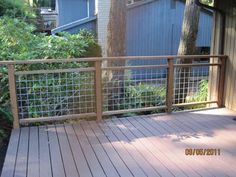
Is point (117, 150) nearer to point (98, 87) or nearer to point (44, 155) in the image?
point (44, 155)

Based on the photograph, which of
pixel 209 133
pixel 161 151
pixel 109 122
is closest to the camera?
pixel 161 151

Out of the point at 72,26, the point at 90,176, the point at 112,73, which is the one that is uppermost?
the point at 72,26

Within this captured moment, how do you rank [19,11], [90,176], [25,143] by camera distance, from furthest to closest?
[19,11]
[25,143]
[90,176]

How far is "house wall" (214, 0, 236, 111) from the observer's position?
505 cm

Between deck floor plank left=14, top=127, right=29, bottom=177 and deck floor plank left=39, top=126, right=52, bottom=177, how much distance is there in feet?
0.52

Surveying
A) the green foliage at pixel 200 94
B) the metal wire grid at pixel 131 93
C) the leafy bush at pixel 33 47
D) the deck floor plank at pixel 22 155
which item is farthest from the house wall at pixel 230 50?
the deck floor plank at pixel 22 155

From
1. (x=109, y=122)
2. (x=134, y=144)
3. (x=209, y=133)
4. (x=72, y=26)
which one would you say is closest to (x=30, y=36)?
(x=109, y=122)

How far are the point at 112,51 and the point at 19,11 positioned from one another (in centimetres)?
544

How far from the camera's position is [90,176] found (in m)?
2.98

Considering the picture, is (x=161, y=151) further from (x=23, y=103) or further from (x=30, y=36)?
(x=30, y=36)

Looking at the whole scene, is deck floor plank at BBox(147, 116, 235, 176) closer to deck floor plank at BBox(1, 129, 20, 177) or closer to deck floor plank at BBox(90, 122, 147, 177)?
deck floor plank at BBox(90, 122, 147, 177)

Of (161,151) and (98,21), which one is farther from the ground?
(98,21)

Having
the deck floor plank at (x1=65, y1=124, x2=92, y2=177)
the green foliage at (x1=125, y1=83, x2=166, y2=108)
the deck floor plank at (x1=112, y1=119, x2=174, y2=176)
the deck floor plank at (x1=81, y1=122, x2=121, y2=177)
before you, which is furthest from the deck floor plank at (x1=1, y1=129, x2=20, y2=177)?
the green foliage at (x1=125, y1=83, x2=166, y2=108)

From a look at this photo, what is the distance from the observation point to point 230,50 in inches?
203
